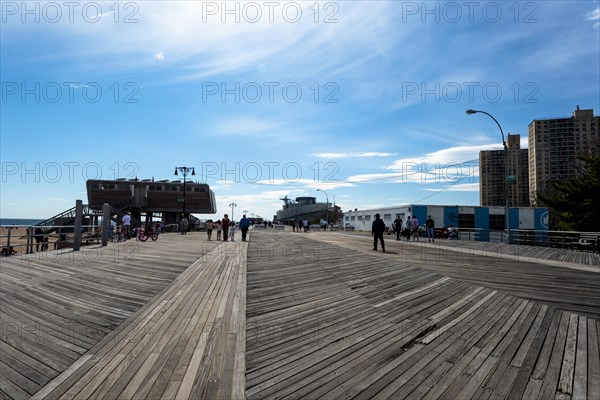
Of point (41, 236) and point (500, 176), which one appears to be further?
point (500, 176)

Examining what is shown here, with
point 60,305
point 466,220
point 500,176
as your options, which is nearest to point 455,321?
point 60,305

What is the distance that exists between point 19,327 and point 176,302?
2348 mm

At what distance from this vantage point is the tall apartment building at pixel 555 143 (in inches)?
1932

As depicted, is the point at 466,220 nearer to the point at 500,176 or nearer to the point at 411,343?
the point at 500,176

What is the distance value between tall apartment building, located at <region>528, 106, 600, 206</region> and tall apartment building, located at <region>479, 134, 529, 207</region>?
7.22 ft

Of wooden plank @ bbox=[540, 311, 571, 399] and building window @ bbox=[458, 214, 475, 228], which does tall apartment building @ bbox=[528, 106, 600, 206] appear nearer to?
building window @ bbox=[458, 214, 475, 228]

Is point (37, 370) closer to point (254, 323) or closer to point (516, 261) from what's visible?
point (254, 323)

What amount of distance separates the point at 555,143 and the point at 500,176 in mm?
9605

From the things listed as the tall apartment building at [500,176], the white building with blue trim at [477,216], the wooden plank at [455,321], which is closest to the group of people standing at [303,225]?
Result: the white building with blue trim at [477,216]

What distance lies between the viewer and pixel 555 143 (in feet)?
186

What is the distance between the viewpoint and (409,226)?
80.6 ft

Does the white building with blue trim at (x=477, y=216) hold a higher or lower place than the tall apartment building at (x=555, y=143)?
lower

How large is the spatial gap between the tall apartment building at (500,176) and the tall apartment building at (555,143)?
2.20 m

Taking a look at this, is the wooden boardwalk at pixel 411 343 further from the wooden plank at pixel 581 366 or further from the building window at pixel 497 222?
the building window at pixel 497 222
